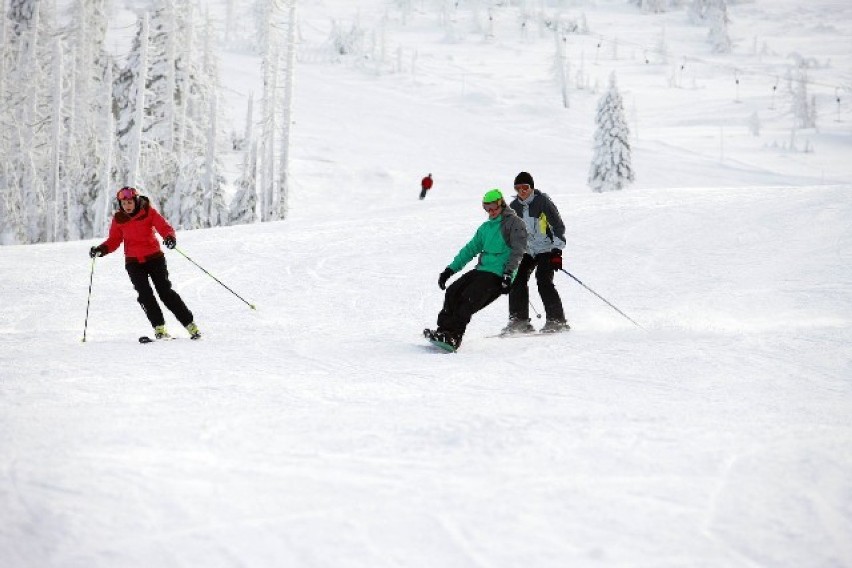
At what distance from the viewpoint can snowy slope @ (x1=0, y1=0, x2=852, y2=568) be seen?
2.61 metres

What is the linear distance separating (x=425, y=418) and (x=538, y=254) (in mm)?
4445

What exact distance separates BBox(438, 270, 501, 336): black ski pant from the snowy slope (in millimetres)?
339

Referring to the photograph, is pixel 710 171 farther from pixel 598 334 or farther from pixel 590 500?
pixel 590 500

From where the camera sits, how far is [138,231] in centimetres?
747

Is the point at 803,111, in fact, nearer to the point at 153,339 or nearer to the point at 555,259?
the point at 555,259

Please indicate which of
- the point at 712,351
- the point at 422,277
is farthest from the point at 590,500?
the point at 422,277

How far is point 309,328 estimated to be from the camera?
8.34 m

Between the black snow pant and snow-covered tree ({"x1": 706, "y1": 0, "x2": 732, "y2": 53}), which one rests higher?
snow-covered tree ({"x1": 706, "y1": 0, "x2": 732, "y2": 53})

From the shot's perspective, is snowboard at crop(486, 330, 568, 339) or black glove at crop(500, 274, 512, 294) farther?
snowboard at crop(486, 330, 568, 339)

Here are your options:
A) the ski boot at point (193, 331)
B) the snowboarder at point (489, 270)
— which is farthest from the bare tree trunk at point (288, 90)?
the snowboarder at point (489, 270)

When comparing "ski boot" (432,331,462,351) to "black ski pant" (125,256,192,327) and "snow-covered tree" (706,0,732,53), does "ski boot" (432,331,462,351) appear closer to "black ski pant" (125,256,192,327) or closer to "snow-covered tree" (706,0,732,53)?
"black ski pant" (125,256,192,327)

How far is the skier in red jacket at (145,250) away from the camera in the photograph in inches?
293

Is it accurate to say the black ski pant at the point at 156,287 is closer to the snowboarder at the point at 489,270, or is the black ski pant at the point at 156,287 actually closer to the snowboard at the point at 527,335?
the snowboarder at the point at 489,270

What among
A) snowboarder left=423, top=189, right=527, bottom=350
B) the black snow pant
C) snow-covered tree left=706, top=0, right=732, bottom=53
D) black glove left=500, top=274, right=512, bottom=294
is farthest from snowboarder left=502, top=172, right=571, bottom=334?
snow-covered tree left=706, top=0, right=732, bottom=53
